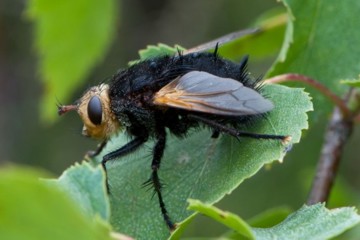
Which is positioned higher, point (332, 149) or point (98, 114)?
point (98, 114)

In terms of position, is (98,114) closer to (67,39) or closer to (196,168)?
(196,168)

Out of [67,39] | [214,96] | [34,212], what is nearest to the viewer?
[34,212]

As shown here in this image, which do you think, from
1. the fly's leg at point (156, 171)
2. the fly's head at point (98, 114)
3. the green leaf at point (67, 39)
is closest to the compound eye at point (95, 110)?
the fly's head at point (98, 114)

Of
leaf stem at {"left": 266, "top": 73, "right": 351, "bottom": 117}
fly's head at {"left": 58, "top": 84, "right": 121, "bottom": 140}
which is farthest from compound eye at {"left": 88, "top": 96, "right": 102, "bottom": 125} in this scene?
leaf stem at {"left": 266, "top": 73, "right": 351, "bottom": 117}

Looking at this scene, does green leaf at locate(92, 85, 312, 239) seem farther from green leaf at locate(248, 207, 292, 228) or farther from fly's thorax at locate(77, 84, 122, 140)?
green leaf at locate(248, 207, 292, 228)

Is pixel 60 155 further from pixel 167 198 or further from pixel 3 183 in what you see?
pixel 3 183

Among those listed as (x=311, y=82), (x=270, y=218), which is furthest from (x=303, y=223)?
(x=311, y=82)
